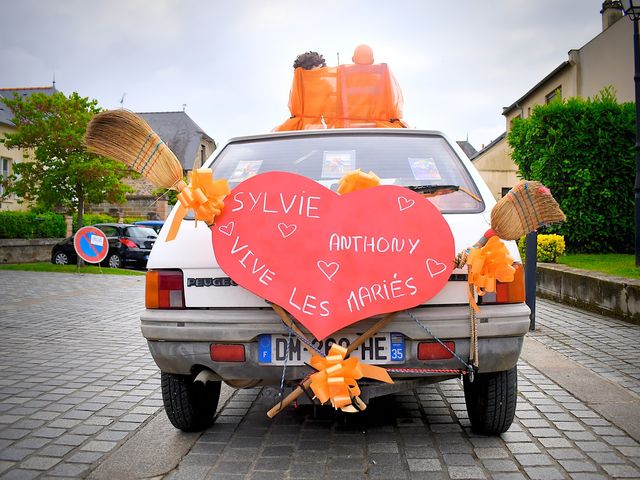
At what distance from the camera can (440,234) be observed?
2.97 meters

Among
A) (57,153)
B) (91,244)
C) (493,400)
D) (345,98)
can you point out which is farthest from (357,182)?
(57,153)

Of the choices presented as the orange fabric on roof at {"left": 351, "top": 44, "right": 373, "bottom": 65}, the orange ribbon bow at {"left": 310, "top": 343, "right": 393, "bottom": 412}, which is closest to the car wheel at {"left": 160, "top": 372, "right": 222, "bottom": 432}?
the orange ribbon bow at {"left": 310, "top": 343, "right": 393, "bottom": 412}

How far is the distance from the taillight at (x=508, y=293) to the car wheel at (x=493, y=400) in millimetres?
446

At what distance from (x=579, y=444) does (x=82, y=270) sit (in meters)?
15.4

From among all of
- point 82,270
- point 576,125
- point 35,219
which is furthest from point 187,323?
point 35,219

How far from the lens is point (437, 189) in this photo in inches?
138

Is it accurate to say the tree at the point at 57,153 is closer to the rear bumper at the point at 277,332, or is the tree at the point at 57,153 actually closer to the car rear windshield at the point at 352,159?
the car rear windshield at the point at 352,159

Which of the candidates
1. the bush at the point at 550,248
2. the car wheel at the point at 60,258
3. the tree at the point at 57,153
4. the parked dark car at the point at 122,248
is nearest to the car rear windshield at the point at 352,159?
the bush at the point at 550,248

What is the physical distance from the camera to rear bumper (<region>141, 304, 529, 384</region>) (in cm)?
300

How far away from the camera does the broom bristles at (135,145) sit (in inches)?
122

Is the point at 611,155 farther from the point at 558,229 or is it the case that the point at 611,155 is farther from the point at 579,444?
the point at 579,444

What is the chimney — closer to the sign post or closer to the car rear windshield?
the sign post

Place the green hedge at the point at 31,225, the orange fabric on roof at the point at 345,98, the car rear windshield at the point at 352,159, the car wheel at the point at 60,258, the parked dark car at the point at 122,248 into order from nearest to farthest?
the car rear windshield at the point at 352,159, the orange fabric on roof at the point at 345,98, the parked dark car at the point at 122,248, the car wheel at the point at 60,258, the green hedge at the point at 31,225

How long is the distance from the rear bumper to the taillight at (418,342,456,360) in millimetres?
23
